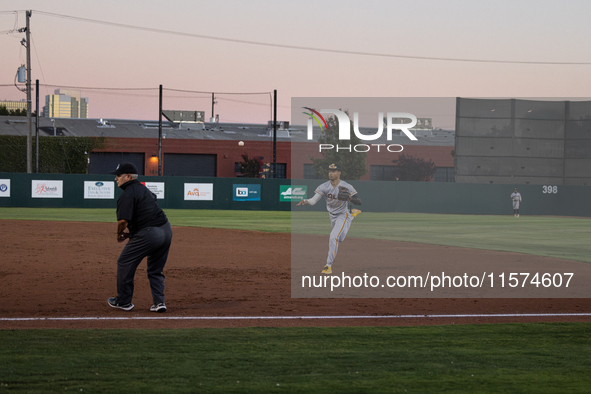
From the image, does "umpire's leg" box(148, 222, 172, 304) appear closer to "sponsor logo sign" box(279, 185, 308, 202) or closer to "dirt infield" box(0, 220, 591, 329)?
"dirt infield" box(0, 220, 591, 329)

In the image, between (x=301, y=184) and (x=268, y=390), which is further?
(x=301, y=184)

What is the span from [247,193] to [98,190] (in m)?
9.05

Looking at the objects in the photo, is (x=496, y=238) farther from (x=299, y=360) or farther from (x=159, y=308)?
(x=299, y=360)

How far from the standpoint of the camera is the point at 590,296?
949 centimetres

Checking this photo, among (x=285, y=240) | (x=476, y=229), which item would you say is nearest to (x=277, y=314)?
(x=285, y=240)

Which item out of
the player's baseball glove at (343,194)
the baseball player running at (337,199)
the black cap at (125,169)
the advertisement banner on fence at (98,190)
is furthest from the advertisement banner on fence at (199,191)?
the black cap at (125,169)

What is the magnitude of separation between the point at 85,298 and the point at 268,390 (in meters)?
5.07

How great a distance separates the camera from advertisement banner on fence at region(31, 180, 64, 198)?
35688 millimetres

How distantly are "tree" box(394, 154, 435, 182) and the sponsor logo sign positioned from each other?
7377 millimetres

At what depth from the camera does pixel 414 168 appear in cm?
4406

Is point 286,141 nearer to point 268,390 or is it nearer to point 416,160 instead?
point 416,160

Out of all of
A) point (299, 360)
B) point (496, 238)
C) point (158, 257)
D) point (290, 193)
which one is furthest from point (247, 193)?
point (299, 360)

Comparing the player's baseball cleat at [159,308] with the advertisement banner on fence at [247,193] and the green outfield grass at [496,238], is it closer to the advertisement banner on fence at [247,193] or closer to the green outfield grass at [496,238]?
the green outfield grass at [496,238]

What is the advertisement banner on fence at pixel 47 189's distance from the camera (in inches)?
1405
